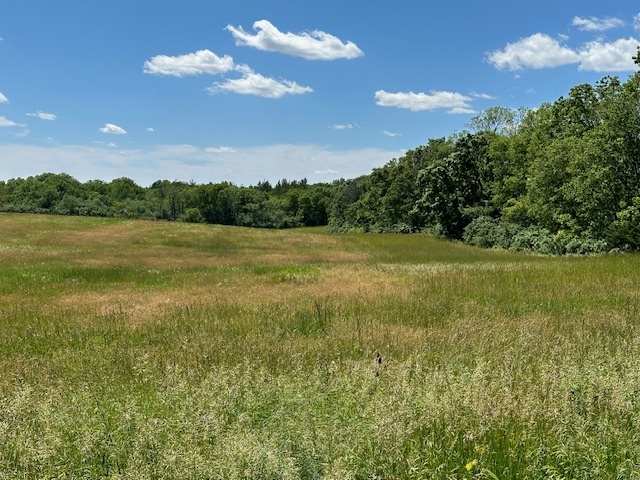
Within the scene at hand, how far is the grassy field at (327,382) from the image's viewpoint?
348 cm

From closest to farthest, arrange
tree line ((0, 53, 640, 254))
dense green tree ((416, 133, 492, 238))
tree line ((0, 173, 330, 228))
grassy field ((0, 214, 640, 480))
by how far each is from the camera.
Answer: grassy field ((0, 214, 640, 480)) < tree line ((0, 53, 640, 254)) < dense green tree ((416, 133, 492, 238)) < tree line ((0, 173, 330, 228))

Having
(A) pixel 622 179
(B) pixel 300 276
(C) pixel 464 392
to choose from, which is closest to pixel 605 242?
(A) pixel 622 179

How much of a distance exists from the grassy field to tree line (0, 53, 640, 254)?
2412 centimetres

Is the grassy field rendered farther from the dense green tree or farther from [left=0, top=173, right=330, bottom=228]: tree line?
[left=0, top=173, right=330, bottom=228]: tree line

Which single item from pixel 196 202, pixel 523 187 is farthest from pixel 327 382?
pixel 196 202

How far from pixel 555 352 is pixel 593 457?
3.12 meters

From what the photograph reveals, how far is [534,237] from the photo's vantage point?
42594mm

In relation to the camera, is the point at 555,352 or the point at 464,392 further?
→ the point at 555,352

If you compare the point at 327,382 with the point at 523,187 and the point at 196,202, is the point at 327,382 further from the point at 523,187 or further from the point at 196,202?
the point at 196,202

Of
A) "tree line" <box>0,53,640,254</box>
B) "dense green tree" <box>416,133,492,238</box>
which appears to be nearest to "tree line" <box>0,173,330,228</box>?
"tree line" <box>0,53,640,254</box>

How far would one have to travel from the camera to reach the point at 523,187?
52.7 meters

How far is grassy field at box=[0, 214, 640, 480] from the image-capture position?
348cm

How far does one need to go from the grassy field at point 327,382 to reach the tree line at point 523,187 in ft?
79.1

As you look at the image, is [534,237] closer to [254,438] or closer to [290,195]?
[254,438]
